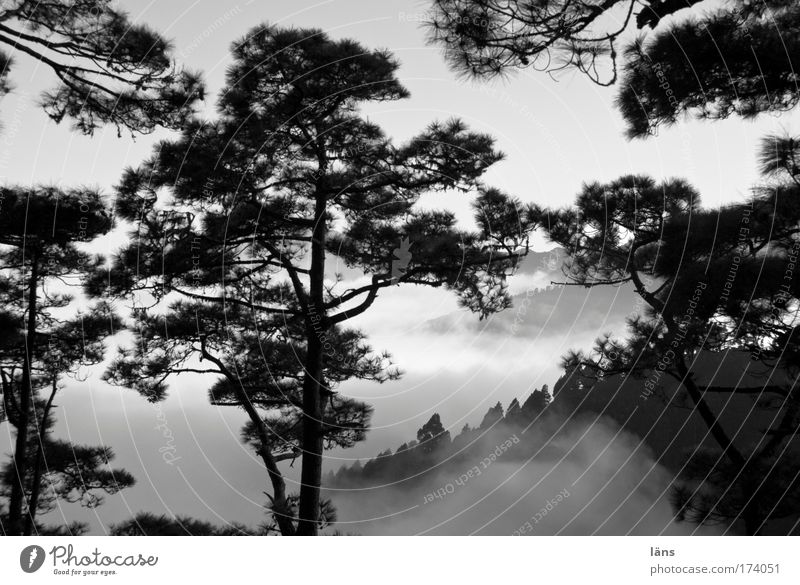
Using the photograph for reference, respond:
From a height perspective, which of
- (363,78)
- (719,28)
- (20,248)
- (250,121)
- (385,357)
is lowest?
(385,357)

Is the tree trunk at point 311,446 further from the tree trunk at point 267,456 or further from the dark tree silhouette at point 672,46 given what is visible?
the dark tree silhouette at point 672,46

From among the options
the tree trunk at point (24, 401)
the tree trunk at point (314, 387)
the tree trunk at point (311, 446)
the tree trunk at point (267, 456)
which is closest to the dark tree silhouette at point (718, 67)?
the tree trunk at point (314, 387)

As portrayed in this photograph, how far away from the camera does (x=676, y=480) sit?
119 inches

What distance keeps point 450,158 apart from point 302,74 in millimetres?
1293

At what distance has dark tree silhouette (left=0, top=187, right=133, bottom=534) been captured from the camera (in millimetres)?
3242

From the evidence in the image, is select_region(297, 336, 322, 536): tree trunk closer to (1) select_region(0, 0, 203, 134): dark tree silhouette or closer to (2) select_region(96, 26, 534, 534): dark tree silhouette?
(2) select_region(96, 26, 534, 534): dark tree silhouette

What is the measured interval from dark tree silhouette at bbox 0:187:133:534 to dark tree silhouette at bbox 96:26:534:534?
0.30m

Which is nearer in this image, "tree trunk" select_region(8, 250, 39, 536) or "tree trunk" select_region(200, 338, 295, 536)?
"tree trunk" select_region(8, 250, 39, 536)

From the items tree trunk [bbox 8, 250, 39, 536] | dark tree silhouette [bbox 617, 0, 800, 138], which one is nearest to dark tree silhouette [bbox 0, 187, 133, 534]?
tree trunk [bbox 8, 250, 39, 536]

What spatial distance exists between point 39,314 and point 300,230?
2.13 meters

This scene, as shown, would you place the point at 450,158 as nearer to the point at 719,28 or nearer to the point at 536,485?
the point at 719,28

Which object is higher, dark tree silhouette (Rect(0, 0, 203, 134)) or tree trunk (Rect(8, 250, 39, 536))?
dark tree silhouette (Rect(0, 0, 203, 134))

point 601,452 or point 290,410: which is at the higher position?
point 290,410

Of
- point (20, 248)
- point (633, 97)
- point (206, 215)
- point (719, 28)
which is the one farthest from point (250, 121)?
point (719, 28)
